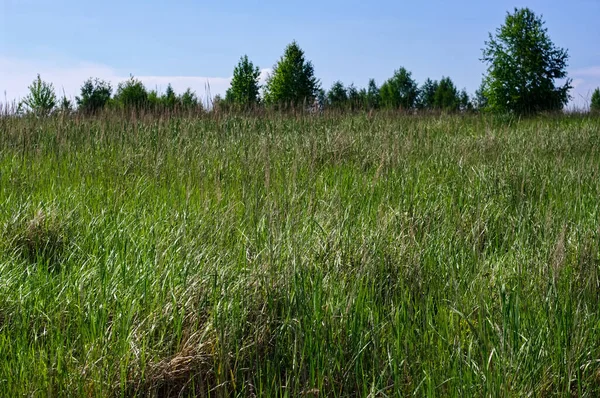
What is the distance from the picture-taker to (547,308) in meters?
1.97

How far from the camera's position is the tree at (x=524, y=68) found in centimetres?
1602

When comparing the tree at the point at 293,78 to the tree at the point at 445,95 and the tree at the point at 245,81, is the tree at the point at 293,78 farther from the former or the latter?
the tree at the point at 445,95

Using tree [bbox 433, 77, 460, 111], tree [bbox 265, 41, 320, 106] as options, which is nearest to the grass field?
tree [bbox 265, 41, 320, 106]

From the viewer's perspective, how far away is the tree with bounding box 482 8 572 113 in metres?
16.0

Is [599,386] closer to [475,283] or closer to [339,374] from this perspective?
[475,283]

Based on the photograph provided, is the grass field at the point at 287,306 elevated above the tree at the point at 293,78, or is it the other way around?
the tree at the point at 293,78

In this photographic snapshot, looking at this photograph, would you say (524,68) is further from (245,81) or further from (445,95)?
(445,95)

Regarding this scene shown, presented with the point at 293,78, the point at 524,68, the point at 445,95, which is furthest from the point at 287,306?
the point at 445,95

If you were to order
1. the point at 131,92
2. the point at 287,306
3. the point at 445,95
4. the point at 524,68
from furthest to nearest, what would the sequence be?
the point at 445,95
the point at 131,92
the point at 524,68
the point at 287,306

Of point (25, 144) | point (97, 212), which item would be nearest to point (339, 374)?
point (97, 212)

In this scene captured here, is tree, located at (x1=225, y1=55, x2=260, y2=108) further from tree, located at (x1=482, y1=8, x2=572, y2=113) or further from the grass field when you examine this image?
the grass field

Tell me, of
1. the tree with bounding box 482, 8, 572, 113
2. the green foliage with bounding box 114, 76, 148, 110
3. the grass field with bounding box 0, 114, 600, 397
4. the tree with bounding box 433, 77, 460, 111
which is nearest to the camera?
the grass field with bounding box 0, 114, 600, 397

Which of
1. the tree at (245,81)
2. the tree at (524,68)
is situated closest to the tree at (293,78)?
the tree at (245,81)

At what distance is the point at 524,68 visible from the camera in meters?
16.1
